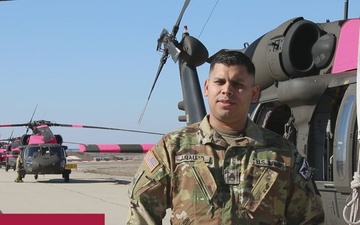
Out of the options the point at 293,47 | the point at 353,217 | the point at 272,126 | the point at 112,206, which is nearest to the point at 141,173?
the point at 353,217

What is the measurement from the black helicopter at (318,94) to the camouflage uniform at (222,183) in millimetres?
2314

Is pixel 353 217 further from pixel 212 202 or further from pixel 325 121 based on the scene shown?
pixel 325 121

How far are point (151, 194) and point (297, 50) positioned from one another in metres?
4.31

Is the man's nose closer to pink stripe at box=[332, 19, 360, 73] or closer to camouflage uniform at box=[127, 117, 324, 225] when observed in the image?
camouflage uniform at box=[127, 117, 324, 225]

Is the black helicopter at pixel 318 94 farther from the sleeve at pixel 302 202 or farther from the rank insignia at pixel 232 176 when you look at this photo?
the rank insignia at pixel 232 176

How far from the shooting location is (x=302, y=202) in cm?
244

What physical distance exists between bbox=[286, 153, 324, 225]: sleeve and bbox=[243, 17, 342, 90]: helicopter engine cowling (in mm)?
3864

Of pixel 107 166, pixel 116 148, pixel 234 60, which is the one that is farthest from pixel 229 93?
pixel 107 166

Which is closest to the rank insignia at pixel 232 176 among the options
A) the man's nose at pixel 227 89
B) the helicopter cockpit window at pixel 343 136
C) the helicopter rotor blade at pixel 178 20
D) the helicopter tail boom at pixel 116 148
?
the man's nose at pixel 227 89

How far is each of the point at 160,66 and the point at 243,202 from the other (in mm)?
7061

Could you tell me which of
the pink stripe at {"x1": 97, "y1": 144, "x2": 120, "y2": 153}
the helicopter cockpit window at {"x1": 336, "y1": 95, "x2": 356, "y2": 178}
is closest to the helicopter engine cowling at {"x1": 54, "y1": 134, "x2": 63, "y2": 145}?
the pink stripe at {"x1": 97, "y1": 144, "x2": 120, "y2": 153}

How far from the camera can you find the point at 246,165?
7.84 ft

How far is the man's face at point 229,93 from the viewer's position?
2389 mm

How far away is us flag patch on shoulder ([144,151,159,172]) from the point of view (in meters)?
2.43
